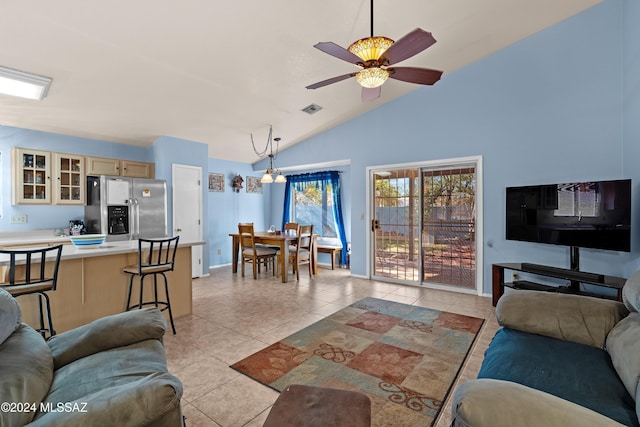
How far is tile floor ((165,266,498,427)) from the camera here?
1.92 m

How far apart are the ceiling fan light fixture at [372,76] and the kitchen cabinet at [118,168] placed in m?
4.31

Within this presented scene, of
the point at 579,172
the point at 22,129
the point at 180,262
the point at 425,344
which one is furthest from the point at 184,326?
the point at 579,172

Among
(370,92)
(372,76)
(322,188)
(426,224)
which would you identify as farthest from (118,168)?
(426,224)

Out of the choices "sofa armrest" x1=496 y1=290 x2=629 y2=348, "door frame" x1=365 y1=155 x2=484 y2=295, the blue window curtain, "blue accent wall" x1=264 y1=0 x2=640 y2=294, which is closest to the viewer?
"sofa armrest" x1=496 y1=290 x2=629 y2=348

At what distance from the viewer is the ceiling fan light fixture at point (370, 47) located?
6.72ft

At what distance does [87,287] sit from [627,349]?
385cm

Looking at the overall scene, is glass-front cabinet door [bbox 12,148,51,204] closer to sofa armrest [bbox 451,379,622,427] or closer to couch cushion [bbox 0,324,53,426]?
couch cushion [bbox 0,324,53,426]

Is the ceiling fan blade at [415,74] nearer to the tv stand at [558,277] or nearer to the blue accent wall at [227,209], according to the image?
the tv stand at [558,277]

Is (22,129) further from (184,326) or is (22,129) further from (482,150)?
(482,150)

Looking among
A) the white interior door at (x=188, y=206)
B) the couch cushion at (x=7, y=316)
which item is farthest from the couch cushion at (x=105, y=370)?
the white interior door at (x=188, y=206)

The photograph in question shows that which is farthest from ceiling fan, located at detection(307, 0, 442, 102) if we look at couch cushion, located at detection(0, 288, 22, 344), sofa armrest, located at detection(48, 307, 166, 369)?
couch cushion, located at detection(0, 288, 22, 344)

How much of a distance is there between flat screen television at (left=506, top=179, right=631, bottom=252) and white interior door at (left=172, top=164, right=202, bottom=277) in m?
4.85

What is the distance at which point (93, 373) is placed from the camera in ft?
4.49

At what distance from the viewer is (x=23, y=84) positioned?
3.03m
